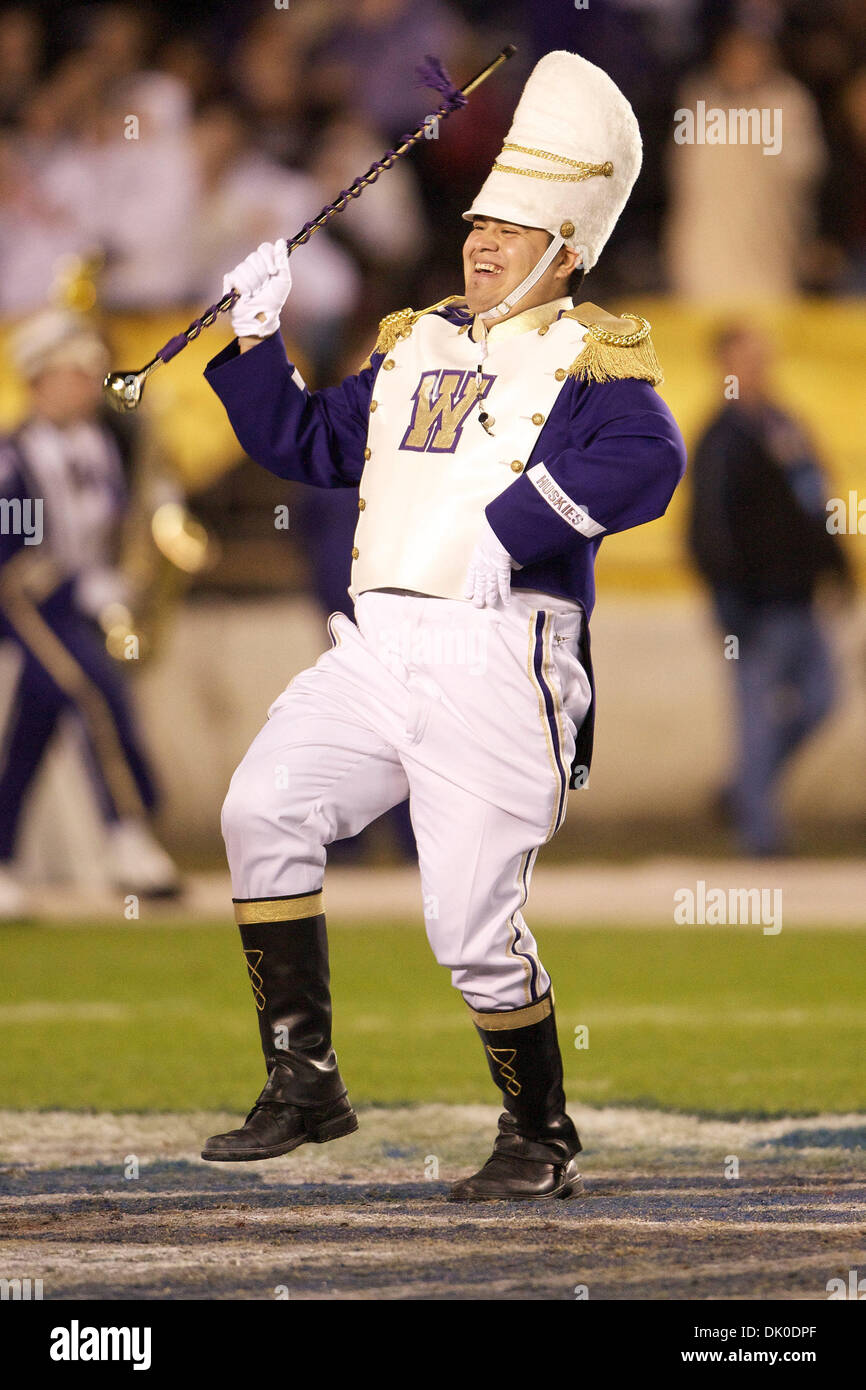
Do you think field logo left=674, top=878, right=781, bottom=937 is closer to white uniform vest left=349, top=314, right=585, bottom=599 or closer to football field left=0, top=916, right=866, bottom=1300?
football field left=0, top=916, right=866, bottom=1300

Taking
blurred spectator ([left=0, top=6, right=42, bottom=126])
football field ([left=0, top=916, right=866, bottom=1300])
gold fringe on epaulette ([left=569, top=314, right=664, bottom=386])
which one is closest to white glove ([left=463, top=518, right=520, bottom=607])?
gold fringe on epaulette ([left=569, top=314, right=664, bottom=386])

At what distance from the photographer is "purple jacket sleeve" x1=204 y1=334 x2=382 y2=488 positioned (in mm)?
4656

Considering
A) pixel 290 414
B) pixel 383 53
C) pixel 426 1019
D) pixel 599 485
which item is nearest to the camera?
pixel 599 485

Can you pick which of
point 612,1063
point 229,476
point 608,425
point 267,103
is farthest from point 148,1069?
point 267,103

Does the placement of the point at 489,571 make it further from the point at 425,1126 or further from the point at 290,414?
the point at 425,1126

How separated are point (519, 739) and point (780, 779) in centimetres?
671

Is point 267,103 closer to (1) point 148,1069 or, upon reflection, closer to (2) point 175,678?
(2) point 175,678

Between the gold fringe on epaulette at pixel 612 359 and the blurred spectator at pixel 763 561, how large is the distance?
20.0 ft

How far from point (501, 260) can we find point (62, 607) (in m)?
4.84

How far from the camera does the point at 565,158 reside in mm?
4582

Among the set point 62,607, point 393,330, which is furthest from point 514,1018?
point 62,607

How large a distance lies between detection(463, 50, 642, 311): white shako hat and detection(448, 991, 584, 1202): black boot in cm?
144

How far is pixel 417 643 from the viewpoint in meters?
4.53

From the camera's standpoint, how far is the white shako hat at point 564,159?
457 cm
